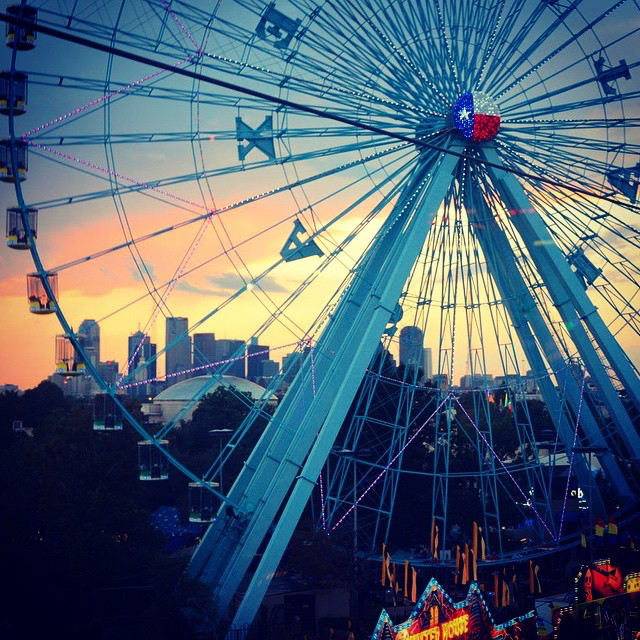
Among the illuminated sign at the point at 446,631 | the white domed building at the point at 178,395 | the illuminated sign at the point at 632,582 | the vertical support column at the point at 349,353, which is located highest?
the white domed building at the point at 178,395

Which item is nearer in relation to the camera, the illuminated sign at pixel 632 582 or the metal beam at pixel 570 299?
the illuminated sign at pixel 632 582

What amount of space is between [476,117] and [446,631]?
1437 centimetres

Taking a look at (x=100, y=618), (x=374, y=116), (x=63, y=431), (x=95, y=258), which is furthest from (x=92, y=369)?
(x=63, y=431)

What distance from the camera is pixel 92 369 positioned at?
2228 centimetres

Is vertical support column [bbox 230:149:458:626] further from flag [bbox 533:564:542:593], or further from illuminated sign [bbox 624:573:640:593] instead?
flag [bbox 533:564:542:593]

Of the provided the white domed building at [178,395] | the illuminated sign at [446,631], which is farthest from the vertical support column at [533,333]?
the white domed building at [178,395]

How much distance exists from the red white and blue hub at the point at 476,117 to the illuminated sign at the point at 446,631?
13485 mm

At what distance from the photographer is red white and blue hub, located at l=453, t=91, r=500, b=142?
28.6m

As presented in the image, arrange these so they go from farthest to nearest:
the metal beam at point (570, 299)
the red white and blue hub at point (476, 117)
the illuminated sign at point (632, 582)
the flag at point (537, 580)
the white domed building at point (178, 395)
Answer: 1. the white domed building at point (178, 395)
2. the flag at point (537, 580)
3. the metal beam at point (570, 299)
4. the red white and blue hub at point (476, 117)
5. the illuminated sign at point (632, 582)

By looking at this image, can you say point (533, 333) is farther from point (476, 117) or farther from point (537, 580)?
point (537, 580)

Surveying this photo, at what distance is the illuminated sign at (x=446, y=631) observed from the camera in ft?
68.3

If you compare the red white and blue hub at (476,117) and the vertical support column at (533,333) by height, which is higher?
the red white and blue hub at (476,117)

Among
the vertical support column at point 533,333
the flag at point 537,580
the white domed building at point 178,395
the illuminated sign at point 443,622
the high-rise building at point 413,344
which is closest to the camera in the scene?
the illuminated sign at point 443,622

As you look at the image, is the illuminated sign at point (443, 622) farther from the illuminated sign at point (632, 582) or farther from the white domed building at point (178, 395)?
the white domed building at point (178, 395)
